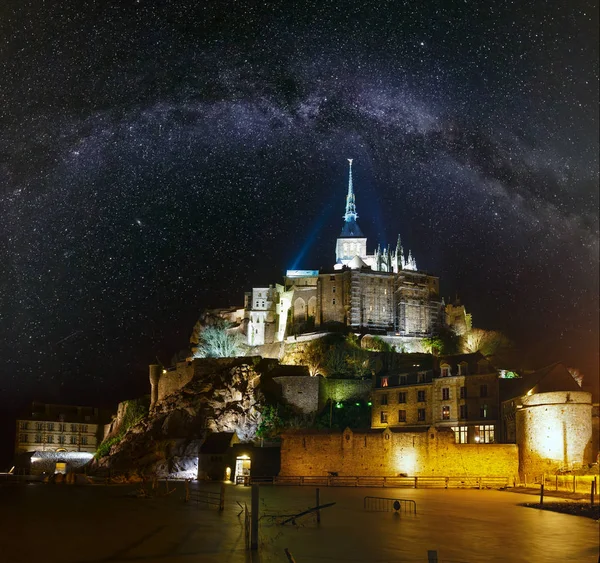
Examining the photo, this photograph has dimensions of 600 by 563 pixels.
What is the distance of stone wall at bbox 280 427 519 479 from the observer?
49.2 metres

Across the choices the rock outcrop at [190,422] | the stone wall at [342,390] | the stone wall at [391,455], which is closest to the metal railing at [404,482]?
the stone wall at [391,455]

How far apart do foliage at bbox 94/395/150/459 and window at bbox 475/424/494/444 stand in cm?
4467

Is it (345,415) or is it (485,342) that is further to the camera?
(485,342)

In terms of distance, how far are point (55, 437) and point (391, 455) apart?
5865 centimetres

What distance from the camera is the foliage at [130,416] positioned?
291 feet

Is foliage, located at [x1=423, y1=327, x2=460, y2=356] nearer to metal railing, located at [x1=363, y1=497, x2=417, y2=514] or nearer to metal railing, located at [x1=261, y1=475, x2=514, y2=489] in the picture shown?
metal railing, located at [x1=261, y1=475, x2=514, y2=489]

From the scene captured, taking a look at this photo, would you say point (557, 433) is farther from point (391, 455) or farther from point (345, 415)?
point (345, 415)

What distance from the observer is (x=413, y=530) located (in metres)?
27.9

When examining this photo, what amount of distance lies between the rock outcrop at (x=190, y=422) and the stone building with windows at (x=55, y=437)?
13.0 m

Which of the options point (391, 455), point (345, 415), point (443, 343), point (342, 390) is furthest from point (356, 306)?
point (391, 455)

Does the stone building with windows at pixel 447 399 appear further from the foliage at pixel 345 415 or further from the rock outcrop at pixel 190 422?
the rock outcrop at pixel 190 422

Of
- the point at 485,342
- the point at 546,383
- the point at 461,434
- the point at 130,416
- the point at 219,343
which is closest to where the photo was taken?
the point at 546,383

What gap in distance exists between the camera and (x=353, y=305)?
3757 inches

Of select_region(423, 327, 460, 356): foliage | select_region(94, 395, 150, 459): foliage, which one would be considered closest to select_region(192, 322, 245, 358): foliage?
select_region(94, 395, 150, 459): foliage
